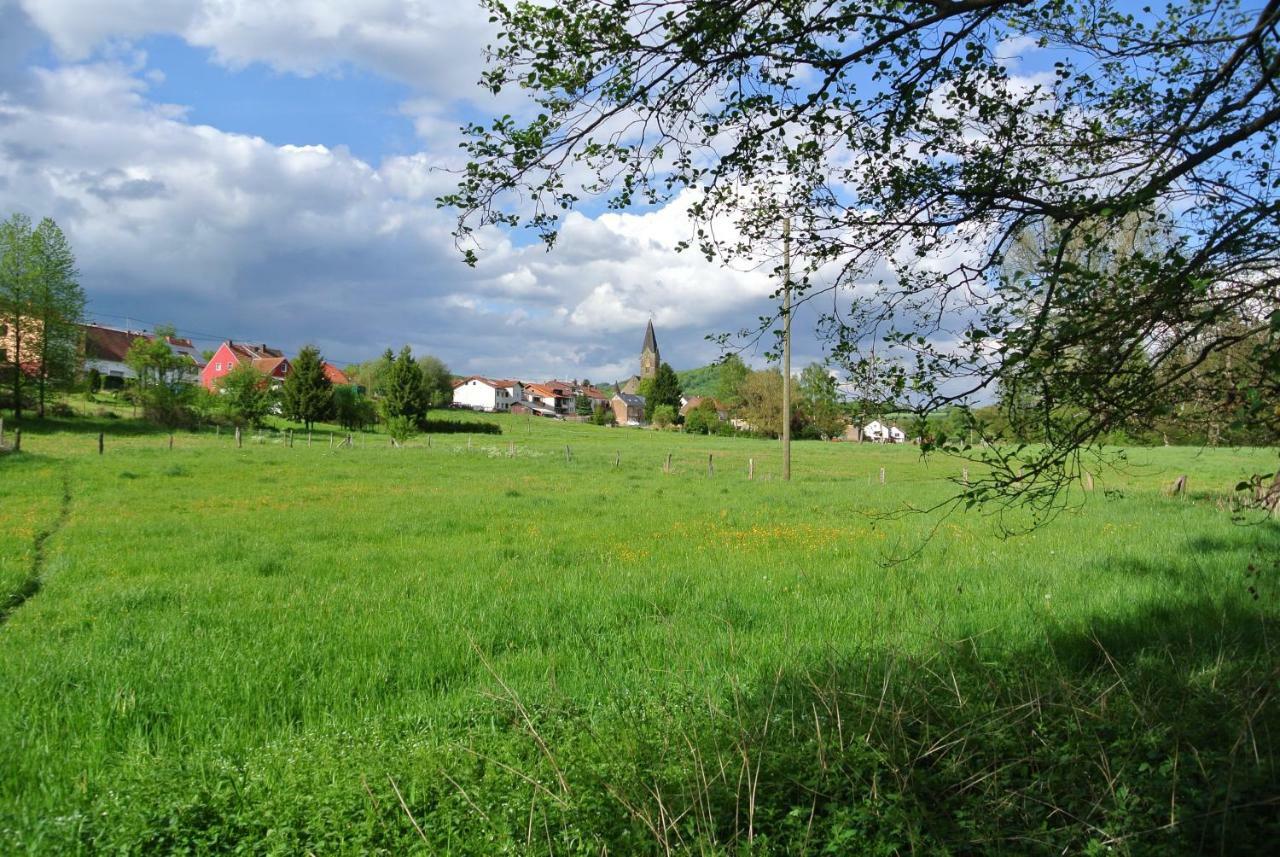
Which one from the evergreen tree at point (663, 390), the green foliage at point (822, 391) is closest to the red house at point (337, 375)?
the evergreen tree at point (663, 390)

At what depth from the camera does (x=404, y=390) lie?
76.7 metres

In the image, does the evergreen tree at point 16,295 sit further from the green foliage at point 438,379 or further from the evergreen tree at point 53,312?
the green foliage at point 438,379

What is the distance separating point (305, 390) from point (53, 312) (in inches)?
857

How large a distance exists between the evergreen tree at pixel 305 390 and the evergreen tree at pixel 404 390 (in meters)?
6.35

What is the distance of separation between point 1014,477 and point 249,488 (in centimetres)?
2359

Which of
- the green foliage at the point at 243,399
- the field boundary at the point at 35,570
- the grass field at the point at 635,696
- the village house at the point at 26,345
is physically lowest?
the field boundary at the point at 35,570

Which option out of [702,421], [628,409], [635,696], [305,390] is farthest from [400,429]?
[628,409]

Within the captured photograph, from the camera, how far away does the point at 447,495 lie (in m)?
22.5

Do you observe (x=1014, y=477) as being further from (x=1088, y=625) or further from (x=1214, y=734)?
(x=1088, y=625)

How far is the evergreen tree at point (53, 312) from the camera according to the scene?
2127 inches

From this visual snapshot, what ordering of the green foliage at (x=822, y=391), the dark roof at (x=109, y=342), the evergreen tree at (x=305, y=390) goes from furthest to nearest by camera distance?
the dark roof at (x=109, y=342), the evergreen tree at (x=305, y=390), the green foliage at (x=822, y=391)

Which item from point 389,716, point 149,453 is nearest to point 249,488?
point 149,453

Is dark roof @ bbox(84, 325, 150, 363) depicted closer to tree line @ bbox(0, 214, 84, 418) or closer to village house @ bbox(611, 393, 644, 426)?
tree line @ bbox(0, 214, 84, 418)

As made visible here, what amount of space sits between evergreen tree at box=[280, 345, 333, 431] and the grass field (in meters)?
63.2
